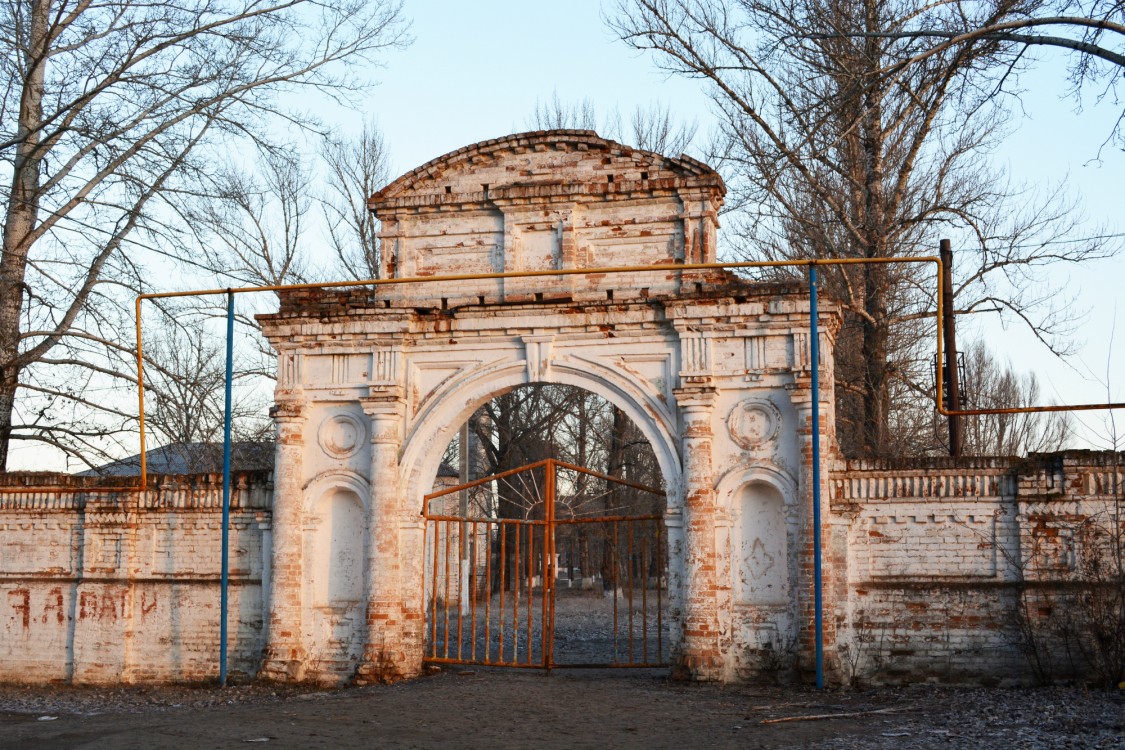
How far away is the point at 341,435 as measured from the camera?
43.6 feet

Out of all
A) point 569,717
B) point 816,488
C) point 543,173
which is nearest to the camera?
point 569,717

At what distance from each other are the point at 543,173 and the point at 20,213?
7677 mm

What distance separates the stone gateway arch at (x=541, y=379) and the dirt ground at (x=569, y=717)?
829 mm

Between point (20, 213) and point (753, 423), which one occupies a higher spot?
point (20, 213)

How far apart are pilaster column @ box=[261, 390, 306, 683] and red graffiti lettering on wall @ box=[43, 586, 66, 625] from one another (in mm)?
2651

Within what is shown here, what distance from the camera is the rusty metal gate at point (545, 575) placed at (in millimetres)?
12570

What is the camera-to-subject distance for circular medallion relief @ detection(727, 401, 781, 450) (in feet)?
39.9

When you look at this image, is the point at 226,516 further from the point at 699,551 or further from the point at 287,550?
the point at 699,551

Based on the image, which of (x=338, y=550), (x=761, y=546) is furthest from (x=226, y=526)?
(x=761, y=546)

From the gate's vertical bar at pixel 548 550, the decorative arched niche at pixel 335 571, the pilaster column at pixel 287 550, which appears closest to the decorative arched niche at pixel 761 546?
the gate's vertical bar at pixel 548 550

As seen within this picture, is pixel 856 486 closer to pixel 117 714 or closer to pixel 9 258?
pixel 117 714

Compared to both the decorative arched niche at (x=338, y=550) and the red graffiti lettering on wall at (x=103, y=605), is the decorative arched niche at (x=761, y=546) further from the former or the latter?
the red graffiti lettering on wall at (x=103, y=605)

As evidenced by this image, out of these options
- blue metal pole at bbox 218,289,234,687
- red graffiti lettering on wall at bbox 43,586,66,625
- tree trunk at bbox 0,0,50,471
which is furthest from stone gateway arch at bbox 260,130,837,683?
tree trunk at bbox 0,0,50,471

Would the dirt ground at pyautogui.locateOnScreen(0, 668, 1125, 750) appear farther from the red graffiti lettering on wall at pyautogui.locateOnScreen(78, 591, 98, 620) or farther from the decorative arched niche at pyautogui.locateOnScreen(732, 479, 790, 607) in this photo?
the red graffiti lettering on wall at pyautogui.locateOnScreen(78, 591, 98, 620)
